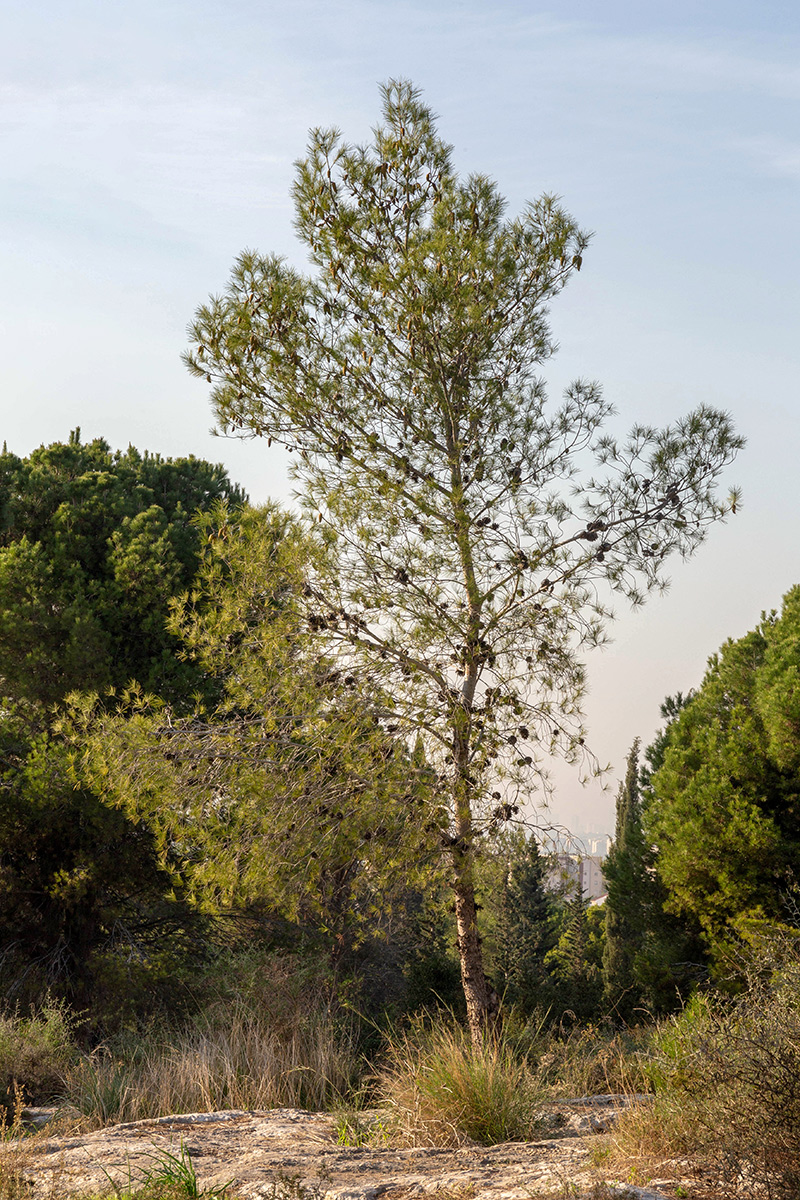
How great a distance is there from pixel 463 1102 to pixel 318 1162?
1.11 metres

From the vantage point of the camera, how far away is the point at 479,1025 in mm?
7047

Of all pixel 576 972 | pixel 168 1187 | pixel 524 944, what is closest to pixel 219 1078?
pixel 168 1187

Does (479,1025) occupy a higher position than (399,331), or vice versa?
(399,331)

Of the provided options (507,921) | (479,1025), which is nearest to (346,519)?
(479,1025)

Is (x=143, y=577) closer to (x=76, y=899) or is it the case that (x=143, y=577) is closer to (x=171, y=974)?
(x=76, y=899)

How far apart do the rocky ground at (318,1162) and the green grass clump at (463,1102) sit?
17cm

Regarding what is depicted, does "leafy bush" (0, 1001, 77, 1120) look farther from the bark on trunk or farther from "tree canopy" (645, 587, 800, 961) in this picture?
Result: "tree canopy" (645, 587, 800, 961)

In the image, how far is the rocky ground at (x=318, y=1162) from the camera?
3.97m

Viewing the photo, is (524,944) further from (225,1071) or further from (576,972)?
(225,1071)

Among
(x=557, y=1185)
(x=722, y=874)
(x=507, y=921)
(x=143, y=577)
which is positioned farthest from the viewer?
(x=507, y=921)

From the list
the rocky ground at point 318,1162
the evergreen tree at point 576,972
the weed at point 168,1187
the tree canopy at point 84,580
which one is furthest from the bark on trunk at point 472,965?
the tree canopy at point 84,580

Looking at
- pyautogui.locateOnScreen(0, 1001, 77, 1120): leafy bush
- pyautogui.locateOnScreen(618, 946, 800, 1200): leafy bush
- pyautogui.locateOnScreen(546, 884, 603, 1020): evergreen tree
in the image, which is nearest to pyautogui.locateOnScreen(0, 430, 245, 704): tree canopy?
pyautogui.locateOnScreen(0, 1001, 77, 1120): leafy bush

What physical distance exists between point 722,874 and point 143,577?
7987 millimetres

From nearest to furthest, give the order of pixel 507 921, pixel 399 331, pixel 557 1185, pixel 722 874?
1. pixel 557 1185
2. pixel 399 331
3. pixel 722 874
4. pixel 507 921
